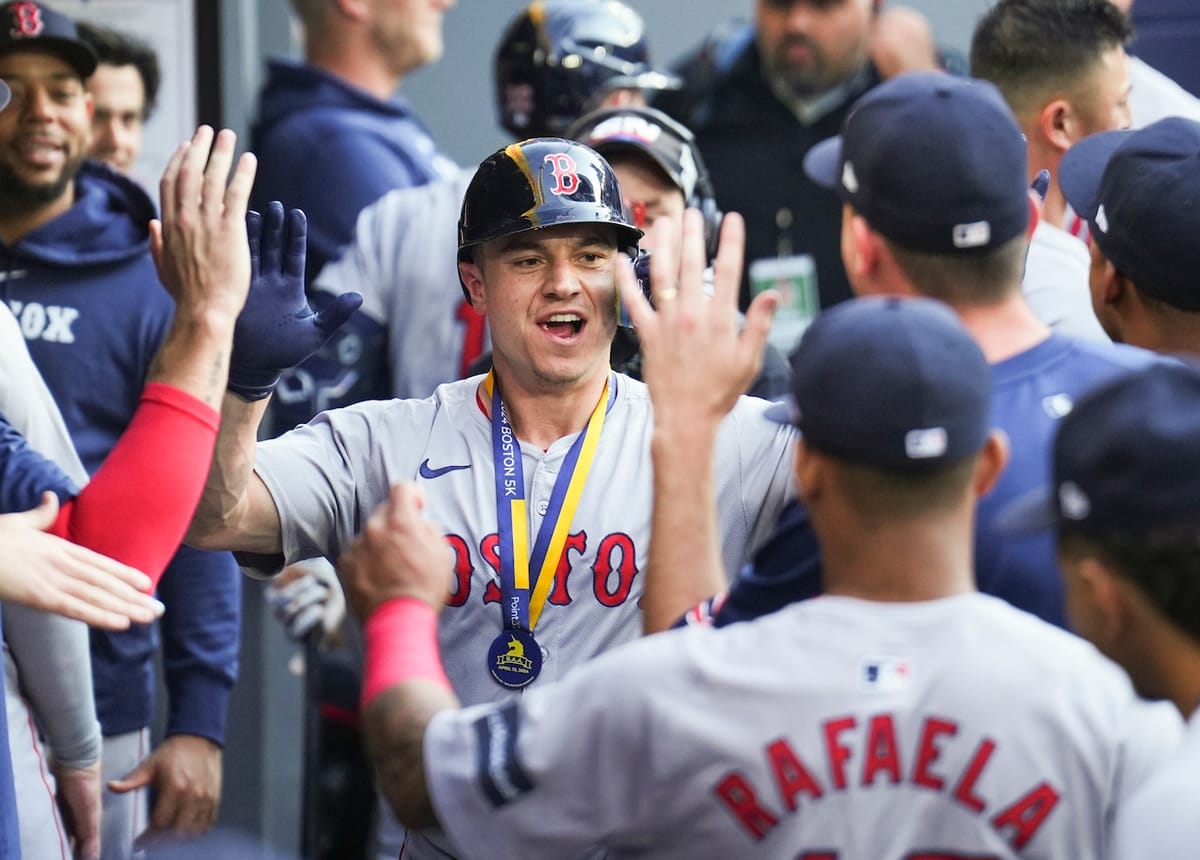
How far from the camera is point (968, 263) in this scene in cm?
269

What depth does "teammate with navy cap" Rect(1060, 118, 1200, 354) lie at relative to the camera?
3012mm

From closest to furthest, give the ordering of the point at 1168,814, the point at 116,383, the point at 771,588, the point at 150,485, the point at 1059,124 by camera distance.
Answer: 1. the point at 1168,814
2. the point at 771,588
3. the point at 150,485
4. the point at 116,383
5. the point at 1059,124

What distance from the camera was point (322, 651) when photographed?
5688 mm

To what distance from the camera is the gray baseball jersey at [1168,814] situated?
6.28ft

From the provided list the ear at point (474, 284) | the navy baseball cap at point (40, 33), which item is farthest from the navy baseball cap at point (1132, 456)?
the navy baseball cap at point (40, 33)

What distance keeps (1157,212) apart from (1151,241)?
0.05 m

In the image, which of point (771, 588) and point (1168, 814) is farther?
point (771, 588)

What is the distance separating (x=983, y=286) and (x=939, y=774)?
34.2 inches

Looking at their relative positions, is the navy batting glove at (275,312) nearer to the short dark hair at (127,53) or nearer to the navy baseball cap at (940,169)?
the navy baseball cap at (940,169)

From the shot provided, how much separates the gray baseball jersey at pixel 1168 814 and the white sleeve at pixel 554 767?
0.55m

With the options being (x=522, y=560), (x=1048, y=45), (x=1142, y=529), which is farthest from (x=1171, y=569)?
(x=1048, y=45)

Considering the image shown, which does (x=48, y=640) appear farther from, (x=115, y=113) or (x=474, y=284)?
(x=115, y=113)

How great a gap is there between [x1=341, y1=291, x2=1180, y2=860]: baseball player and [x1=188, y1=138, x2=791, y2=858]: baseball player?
2.95 ft

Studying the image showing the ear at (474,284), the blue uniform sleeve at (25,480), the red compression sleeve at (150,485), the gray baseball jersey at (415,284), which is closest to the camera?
the red compression sleeve at (150,485)
